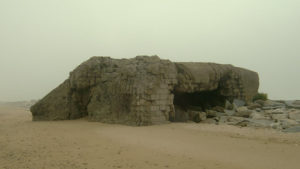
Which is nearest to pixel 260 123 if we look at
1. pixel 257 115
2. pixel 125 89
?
pixel 257 115

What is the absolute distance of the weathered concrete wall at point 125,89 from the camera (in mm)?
8188

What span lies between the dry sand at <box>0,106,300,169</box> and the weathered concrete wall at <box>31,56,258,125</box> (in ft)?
3.67

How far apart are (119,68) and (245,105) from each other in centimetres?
551

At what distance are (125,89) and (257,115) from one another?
15.4ft

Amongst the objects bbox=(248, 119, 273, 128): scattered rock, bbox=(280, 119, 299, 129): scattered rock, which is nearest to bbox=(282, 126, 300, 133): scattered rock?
bbox=(280, 119, 299, 129): scattered rock

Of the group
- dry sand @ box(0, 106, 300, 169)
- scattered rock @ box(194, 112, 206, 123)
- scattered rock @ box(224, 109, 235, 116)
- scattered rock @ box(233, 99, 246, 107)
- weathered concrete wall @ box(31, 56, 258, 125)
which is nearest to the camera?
dry sand @ box(0, 106, 300, 169)

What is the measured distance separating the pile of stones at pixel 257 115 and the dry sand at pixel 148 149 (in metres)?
1.69

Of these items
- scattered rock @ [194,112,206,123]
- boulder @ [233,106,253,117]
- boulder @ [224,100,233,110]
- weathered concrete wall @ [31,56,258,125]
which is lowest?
scattered rock @ [194,112,206,123]

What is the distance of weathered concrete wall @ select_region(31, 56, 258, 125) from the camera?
819 centimetres

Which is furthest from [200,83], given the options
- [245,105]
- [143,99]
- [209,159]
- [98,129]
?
[209,159]

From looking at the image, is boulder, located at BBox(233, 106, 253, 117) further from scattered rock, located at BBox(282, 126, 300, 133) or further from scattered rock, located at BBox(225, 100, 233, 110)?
scattered rock, located at BBox(282, 126, 300, 133)

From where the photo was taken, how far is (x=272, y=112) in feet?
32.1

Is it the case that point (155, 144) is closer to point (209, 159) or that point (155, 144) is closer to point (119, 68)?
point (209, 159)

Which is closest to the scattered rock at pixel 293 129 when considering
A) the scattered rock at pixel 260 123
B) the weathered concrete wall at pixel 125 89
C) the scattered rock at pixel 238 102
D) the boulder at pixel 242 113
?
the scattered rock at pixel 260 123
